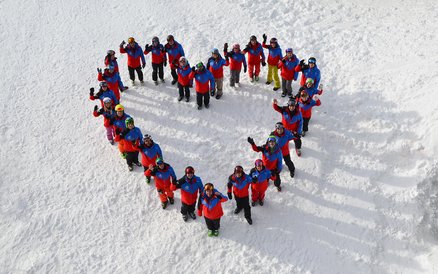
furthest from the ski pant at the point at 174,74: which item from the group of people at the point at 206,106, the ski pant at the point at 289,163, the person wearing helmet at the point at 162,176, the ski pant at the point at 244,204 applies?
the ski pant at the point at 244,204

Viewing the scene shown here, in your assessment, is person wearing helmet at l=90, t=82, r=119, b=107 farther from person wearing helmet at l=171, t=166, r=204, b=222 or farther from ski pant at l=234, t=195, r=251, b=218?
ski pant at l=234, t=195, r=251, b=218

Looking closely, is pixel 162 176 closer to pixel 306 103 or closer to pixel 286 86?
pixel 306 103

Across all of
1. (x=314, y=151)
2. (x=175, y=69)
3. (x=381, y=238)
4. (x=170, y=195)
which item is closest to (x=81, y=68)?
(x=175, y=69)

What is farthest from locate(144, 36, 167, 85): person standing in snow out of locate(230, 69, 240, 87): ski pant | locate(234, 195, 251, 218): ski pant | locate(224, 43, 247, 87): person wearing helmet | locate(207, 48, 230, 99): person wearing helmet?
locate(234, 195, 251, 218): ski pant

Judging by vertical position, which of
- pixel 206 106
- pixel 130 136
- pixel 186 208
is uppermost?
pixel 206 106

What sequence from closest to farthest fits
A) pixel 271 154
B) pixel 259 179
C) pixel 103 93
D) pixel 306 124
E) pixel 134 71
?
1. pixel 259 179
2. pixel 271 154
3. pixel 306 124
4. pixel 103 93
5. pixel 134 71

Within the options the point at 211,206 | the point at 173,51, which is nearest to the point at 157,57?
the point at 173,51

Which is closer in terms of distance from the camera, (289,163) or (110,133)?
(289,163)
